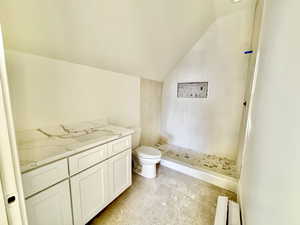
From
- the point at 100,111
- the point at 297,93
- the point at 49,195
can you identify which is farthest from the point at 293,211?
the point at 100,111

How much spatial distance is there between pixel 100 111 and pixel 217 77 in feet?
6.82

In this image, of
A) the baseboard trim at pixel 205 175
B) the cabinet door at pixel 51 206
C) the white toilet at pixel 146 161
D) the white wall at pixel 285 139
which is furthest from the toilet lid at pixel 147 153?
the white wall at pixel 285 139

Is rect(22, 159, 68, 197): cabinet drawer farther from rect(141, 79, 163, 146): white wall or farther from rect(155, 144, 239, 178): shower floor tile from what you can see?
rect(155, 144, 239, 178): shower floor tile

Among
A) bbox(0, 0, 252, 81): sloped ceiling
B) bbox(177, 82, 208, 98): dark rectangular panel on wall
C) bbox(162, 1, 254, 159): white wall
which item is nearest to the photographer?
bbox(0, 0, 252, 81): sloped ceiling

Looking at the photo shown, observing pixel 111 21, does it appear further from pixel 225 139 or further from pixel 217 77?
pixel 225 139

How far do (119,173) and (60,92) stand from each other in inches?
43.1

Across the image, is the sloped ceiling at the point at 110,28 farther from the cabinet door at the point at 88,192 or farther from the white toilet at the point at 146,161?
the white toilet at the point at 146,161

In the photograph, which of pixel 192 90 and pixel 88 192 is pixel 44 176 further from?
pixel 192 90

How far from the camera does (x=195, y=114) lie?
250 cm

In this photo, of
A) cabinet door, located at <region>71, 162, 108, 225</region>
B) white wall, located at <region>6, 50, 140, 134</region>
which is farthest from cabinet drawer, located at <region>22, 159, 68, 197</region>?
white wall, located at <region>6, 50, 140, 134</region>

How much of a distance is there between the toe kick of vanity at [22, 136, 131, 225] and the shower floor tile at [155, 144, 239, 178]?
4.12 feet

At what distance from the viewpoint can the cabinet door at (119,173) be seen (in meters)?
1.30

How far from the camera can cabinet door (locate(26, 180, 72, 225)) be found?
30.1 inches

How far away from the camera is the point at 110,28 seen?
1.25 meters
